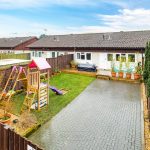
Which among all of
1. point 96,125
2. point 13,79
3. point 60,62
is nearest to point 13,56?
point 60,62

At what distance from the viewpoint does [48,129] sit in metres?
10.4

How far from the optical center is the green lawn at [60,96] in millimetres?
12528

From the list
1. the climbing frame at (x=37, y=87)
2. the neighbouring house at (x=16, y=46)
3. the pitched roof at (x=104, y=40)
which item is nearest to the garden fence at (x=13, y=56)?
the pitched roof at (x=104, y=40)

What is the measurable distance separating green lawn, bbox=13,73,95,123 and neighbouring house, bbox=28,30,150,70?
4632 mm

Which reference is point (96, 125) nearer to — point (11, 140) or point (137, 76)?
point (11, 140)

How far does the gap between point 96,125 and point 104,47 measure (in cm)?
1692

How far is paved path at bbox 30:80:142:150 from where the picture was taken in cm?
895

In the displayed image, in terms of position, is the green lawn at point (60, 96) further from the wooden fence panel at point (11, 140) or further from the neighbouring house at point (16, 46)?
the neighbouring house at point (16, 46)

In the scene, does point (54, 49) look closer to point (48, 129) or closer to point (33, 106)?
point (33, 106)

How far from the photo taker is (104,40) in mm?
28797

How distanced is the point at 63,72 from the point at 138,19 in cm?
1648

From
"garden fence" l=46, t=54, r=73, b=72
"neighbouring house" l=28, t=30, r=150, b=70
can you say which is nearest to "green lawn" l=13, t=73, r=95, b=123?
"garden fence" l=46, t=54, r=73, b=72

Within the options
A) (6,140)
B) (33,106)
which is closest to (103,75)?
(33,106)

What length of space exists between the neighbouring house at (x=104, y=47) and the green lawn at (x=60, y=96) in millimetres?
4632
